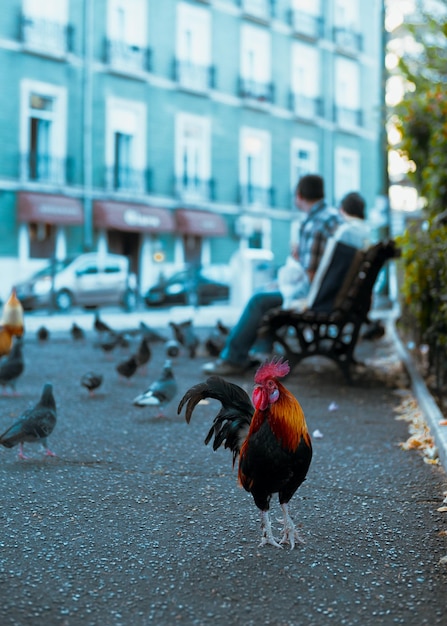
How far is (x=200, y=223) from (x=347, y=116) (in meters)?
10.6

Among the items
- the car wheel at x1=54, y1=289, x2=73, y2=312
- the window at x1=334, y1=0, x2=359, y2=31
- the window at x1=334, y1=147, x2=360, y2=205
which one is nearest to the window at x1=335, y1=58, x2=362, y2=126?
the window at x1=334, y1=147, x2=360, y2=205

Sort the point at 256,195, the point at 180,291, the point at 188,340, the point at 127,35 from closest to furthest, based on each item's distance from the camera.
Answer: the point at 188,340 < the point at 180,291 < the point at 127,35 < the point at 256,195

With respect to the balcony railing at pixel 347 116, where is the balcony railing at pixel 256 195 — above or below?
below

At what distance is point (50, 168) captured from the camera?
23.1 m

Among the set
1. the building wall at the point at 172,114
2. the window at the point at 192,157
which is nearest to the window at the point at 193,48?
the building wall at the point at 172,114

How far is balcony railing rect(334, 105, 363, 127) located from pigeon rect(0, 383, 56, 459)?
99.1 feet

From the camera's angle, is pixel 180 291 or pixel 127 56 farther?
pixel 127 56

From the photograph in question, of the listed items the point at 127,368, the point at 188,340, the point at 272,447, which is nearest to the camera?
the point at 272,447

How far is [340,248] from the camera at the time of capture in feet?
18.9

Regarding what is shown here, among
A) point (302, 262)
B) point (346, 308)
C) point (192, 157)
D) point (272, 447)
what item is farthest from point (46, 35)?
point (272, 447)

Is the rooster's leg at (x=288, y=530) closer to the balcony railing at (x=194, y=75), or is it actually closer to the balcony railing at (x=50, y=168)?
A: the balcony railing at (x=50, y=168)

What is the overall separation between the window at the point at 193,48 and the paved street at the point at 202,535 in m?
23.6

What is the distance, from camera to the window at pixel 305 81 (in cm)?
3042

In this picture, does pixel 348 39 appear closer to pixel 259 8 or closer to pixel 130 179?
pixel 259 8
